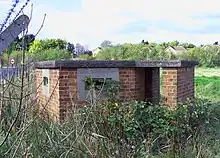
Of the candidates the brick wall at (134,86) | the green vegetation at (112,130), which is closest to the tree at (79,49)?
the green vegetation at (112,130)

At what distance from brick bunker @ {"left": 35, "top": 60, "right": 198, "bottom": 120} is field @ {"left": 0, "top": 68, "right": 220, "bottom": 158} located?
2.95 feet

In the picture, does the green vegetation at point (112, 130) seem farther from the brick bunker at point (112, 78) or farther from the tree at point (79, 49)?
the tree at point (79, 49)

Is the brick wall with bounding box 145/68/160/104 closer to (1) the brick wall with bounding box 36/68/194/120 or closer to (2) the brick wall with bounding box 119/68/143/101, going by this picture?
(1) the brick wall with bounding box 36/68/194/120

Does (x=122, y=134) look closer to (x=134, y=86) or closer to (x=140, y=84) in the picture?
(x=134, y=86)

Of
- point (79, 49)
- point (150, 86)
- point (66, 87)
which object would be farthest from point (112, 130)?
point (79, 49)

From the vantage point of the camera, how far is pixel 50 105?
9.55 m

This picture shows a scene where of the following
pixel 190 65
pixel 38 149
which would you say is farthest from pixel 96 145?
pixel 190 65

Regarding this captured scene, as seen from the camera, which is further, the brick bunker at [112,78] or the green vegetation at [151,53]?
the green vegetation at [151,53]

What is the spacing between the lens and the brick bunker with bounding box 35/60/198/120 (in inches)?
342

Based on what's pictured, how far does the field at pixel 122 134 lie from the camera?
13.6 feet

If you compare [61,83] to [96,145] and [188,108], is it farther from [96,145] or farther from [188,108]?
[96,145]

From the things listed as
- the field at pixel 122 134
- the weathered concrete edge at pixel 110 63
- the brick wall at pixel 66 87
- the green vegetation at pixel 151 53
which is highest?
the green vegetation at pixel 151 53

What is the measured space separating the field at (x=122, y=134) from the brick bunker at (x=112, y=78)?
0.90 m

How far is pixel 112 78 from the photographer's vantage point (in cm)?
901
